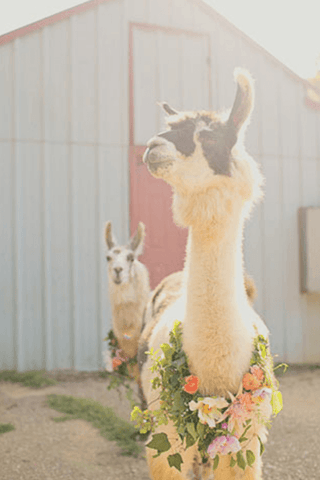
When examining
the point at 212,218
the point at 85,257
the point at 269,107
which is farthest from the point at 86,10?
the point at 212,218

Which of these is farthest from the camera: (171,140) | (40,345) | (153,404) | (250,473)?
(40,345)

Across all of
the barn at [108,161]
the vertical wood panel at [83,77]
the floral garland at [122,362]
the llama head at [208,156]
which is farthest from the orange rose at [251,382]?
the vertical wood panel at [83,77]

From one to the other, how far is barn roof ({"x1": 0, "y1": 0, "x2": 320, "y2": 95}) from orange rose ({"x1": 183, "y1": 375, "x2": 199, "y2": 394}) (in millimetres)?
6158

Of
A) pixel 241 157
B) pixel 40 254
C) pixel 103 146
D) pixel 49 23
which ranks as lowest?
pixel 40 254

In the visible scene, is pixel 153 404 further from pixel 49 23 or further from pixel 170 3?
pixel 170 3

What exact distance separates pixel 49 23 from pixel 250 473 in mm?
6549

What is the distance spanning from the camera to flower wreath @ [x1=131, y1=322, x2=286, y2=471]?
2150 mm

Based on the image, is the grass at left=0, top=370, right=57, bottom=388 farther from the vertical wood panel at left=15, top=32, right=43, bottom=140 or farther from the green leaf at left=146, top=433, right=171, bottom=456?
the green leaf at left=146, top=433, right=171, bottom=456

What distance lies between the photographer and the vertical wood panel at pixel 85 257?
22.8ft

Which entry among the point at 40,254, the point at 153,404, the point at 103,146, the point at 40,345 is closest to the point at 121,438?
the point at 153,404

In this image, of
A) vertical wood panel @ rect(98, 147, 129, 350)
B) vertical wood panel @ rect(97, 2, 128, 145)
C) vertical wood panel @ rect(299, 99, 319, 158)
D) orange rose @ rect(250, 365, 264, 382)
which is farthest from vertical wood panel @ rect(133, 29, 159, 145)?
orange rose @ rect(250, 365, 264, 382)

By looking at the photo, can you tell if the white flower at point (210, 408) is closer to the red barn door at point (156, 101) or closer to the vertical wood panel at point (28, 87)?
the red barn door at point (156, 101)

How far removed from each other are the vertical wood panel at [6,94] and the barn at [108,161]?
0.01 meters

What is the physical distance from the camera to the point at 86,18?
7.20m
